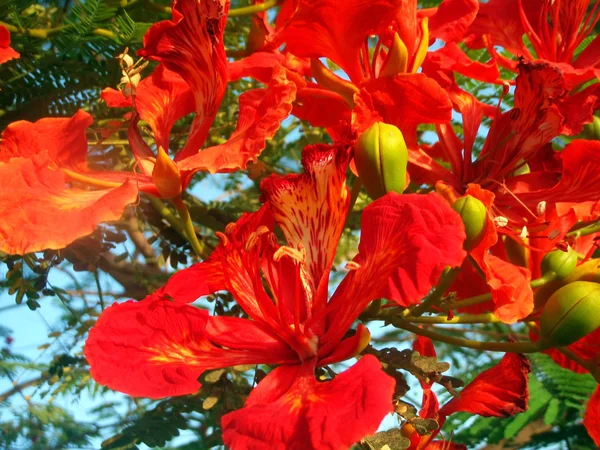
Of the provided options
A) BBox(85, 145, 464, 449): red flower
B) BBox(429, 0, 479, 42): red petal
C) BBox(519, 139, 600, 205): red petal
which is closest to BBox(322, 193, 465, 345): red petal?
BBox(85, 145, 464, 449): red flower

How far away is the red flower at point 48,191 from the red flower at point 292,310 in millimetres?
172

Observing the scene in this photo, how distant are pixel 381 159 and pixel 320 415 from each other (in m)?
0.43

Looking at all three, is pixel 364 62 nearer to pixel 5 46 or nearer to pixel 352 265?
pixel 352 265

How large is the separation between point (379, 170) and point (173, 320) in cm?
42

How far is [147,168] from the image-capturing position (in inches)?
53.7

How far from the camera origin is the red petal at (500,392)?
4.36 feet

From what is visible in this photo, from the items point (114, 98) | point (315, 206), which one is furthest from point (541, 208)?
point (114, 98)

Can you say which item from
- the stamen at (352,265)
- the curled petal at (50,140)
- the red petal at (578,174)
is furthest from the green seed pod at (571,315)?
the curled petal at (50,140)

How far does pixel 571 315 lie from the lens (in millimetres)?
1173

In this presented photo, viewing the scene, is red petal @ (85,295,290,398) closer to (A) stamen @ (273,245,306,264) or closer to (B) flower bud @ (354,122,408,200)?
(A) stamen @ (273,245,306,264)

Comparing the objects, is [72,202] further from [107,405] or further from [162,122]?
[107,405]

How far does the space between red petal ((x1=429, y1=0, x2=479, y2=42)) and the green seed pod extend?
1.96 feet

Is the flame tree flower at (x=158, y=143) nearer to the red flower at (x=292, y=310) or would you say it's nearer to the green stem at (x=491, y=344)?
the red flower at (x=292, y=310)

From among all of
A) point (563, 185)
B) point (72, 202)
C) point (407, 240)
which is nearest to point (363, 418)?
point (407, 240)
